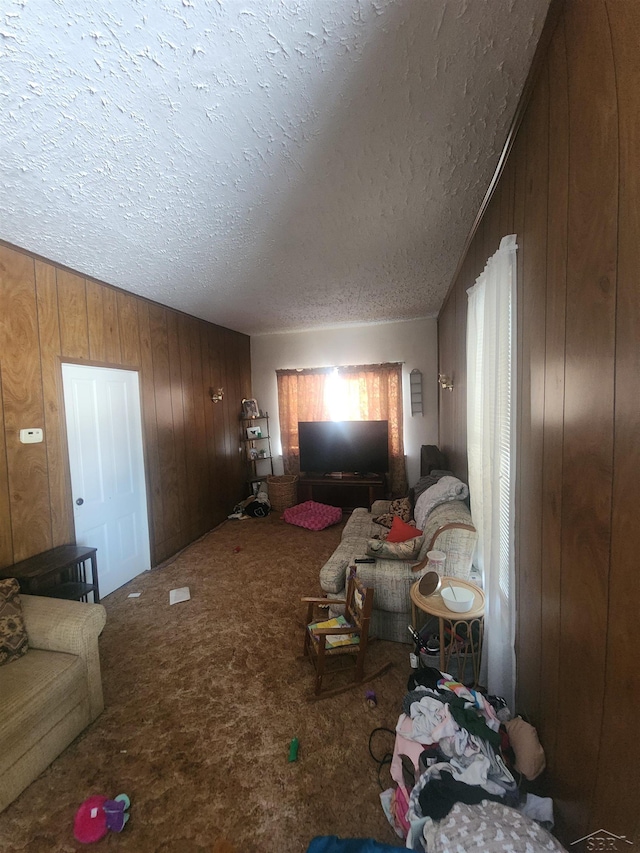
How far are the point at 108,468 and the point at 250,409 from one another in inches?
102

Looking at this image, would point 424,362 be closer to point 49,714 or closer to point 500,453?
point 500,453

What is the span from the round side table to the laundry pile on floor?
0.27m

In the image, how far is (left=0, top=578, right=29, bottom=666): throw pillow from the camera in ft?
5.39

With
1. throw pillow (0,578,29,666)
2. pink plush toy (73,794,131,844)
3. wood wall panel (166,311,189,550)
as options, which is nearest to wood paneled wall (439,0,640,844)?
pink plush toy (73,794,131,844)

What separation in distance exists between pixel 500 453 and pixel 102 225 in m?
2.55

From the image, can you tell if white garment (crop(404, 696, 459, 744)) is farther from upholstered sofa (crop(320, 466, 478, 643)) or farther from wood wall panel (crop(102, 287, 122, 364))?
wood wall panel (crop(102, 287, 122, 364))

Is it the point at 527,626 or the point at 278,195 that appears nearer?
the point at 527,626

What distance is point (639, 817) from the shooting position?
0.69 metres

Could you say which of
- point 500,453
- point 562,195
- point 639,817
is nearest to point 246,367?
point 500,453

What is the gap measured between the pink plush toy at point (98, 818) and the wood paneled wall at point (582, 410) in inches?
62.7

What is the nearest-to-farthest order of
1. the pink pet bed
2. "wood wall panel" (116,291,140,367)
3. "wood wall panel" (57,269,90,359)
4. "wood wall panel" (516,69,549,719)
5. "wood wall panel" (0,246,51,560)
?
"wood wall panel" (516,69,549,719) < "wood wall panel" (0,246,51,560) < "wood wall panel" (57,269,90,359) < "wood wall panel" (116,291,140,367) < the pink pet bed

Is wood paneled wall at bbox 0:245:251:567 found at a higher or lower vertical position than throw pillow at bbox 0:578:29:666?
higher

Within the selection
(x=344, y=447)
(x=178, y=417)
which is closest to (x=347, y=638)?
(x=178, y=417)

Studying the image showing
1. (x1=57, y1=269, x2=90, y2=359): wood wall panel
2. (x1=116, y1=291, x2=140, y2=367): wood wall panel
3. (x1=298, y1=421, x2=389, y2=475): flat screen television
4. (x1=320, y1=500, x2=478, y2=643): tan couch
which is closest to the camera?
(x1=320, y1=500, x2=478, y2=643): tan couch
